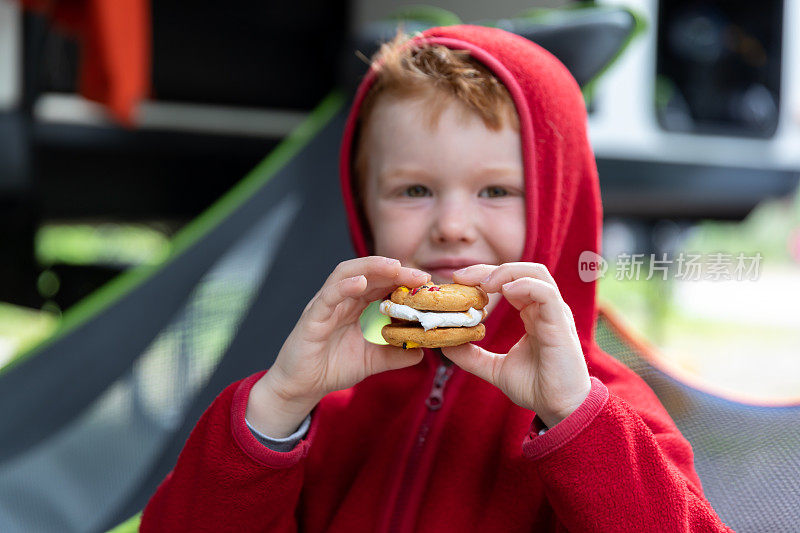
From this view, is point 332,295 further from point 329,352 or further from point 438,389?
point 438,389

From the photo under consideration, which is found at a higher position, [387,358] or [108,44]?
[108,44]

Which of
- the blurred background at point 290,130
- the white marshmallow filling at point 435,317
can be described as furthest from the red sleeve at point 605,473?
the blurred background at point 290,130

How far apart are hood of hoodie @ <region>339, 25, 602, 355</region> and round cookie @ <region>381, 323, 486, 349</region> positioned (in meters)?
0.11

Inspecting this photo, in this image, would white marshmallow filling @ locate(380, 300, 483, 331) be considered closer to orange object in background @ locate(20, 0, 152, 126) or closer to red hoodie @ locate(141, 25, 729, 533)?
red hoodie @ locate(141, 25, 729, 533)

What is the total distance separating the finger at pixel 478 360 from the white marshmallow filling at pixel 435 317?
1.5 inches

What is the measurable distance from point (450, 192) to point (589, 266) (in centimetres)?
18

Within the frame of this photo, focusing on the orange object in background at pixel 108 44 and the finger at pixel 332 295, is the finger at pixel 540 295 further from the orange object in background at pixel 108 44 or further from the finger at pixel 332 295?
the orange object in background at pixel 108 44

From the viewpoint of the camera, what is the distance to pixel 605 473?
22.1 inches

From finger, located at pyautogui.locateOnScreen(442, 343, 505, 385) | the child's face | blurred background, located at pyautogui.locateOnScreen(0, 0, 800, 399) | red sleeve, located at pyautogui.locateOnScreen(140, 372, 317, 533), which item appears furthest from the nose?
blurred background, located at pyautogui.locateOnScreen(0, 0, 800, 399)

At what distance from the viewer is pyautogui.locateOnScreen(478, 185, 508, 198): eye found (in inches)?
27.5

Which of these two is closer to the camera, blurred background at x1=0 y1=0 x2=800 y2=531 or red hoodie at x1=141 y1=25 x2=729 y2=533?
red hoodie at x1=141 y1=25 x2=729 y2=533

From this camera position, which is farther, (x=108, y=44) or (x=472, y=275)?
(x=108, y=44)

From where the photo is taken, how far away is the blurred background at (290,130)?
7.13ft

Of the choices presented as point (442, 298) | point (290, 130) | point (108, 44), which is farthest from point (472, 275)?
point (290, 130)
